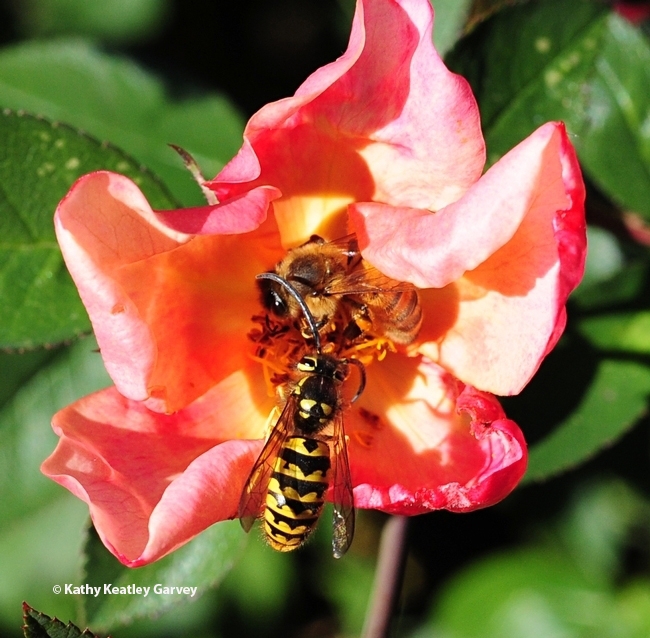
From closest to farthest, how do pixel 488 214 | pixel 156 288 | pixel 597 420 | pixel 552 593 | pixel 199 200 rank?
pixel 488 214, pixel 156 288, pixel 597 420, pixel 199 200, pixel 552 593

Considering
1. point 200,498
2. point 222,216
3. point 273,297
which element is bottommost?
point 200,498

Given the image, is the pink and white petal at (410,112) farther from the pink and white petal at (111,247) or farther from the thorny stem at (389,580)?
the thorny stem at (389,580)

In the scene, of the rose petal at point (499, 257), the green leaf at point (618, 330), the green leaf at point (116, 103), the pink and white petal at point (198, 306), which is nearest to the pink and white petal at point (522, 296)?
the rose petal at point (499, 257)

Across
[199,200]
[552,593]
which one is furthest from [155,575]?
[552,593]

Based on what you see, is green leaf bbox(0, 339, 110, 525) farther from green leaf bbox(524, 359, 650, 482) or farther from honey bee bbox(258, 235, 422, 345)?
green leaf bbox(524, 359, 650, 482)

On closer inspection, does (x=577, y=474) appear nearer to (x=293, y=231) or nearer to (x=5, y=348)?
(x=293, y=231)

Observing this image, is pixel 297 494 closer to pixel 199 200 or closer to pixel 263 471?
pixel 263 471

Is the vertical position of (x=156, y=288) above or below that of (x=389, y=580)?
above
